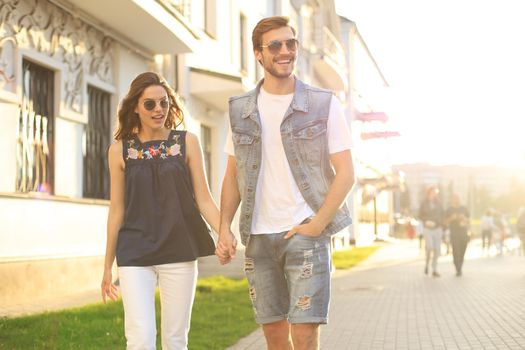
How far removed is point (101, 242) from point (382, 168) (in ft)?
168

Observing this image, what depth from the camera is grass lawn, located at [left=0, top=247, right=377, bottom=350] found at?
769cm

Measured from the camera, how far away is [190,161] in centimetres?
461

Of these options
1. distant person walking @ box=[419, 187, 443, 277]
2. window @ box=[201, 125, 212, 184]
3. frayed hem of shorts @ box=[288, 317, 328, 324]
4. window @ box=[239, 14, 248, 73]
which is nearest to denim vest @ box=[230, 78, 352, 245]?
frayed hem of shorts @ box=[288, 317, 328, 324]

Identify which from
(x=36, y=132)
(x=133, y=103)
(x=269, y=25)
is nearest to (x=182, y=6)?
(x=36, y=132)

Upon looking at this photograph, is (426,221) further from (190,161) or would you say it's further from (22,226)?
(190,161)

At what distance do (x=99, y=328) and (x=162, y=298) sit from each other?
14.6 ft

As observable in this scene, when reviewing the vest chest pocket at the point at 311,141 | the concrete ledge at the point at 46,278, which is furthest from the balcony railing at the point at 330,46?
the vest chest pocket at the point at 311,141

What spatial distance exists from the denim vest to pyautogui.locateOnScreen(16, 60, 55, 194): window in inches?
335

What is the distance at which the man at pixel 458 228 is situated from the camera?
18891 mm

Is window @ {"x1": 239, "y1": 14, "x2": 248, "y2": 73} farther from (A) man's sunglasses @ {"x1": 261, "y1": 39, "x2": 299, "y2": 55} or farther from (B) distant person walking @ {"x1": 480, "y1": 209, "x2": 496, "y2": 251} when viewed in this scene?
(A) man's sunglasses @ {"x1": 261, "y1": 39, "x2": 299, "y2": 55}

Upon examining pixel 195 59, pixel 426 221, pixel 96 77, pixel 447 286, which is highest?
pixel 195 59

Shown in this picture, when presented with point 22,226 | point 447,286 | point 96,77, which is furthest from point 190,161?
point 447,286

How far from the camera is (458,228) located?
19.0m

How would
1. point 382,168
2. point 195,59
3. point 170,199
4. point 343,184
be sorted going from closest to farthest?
1. point 343,184
2. point 170,199
3. point 195,59
4. point 382,168
